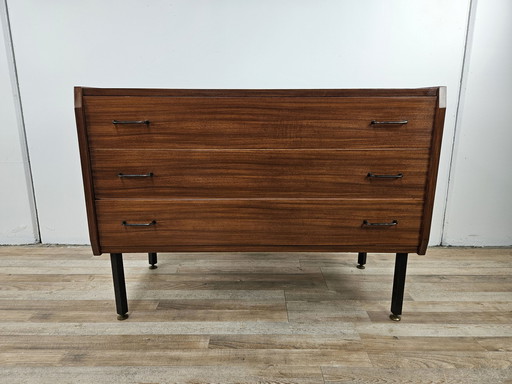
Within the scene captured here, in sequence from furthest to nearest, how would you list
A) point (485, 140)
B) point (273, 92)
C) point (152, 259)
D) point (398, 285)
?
point (485, 140), point (152, 259), point (398, 285), point (273, 92)

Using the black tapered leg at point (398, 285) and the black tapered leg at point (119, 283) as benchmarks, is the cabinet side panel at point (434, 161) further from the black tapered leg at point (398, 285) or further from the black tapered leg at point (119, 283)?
the black tapered leg at point (119, 283)

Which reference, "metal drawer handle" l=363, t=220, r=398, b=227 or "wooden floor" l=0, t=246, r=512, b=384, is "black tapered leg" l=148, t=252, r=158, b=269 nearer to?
"wooden floor" l=0, t=246, r=512, b=384

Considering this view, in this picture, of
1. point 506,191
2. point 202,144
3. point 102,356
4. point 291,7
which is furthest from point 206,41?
point 506,191

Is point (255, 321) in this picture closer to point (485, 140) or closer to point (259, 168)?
Answer: point (259, 168)

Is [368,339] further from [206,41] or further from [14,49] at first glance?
[14,49]

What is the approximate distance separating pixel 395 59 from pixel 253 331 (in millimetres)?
1502

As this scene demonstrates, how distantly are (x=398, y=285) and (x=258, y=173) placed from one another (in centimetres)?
66

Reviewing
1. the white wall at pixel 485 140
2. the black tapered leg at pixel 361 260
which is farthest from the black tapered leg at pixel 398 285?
the white wall at pixel 485 140

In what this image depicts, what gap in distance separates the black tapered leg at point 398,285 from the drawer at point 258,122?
413mm

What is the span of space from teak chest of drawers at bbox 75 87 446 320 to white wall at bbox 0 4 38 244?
3.43 feet

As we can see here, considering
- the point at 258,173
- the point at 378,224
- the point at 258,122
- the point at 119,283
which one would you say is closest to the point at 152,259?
the point at 119,283

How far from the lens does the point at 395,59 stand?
5.48 feet

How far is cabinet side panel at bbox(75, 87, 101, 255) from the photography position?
98 cm

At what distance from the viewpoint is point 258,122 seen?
1.02 meters
